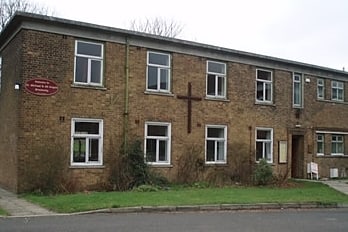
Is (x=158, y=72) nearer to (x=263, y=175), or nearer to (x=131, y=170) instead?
(x=131, y=170)

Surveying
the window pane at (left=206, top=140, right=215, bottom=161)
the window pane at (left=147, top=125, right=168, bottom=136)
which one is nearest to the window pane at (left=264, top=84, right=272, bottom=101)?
the window pane at (left=206, top=140, right=215, bottom=161)

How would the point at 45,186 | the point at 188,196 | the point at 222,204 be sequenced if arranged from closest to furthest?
the point at 222,204 → the point at 188,196 → the point at 45,186

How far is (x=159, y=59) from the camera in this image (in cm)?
2288

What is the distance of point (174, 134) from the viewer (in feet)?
75.4

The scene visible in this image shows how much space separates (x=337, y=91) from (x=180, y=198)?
17.8 metres

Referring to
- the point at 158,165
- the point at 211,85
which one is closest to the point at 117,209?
the point at 158,165

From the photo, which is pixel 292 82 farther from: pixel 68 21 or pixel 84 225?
pixel 84 225

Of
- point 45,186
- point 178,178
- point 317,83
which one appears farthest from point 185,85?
point 317,83

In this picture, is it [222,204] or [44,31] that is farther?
[44,31]

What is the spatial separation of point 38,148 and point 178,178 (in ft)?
22.0

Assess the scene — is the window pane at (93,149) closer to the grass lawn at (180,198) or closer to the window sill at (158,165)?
the window sill at (158,165)

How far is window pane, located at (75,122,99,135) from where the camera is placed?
2038cm

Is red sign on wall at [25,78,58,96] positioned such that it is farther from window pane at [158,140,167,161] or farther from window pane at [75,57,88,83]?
window pane at [158,140,167,161]

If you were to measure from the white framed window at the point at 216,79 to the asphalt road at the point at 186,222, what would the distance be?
10361 mm
